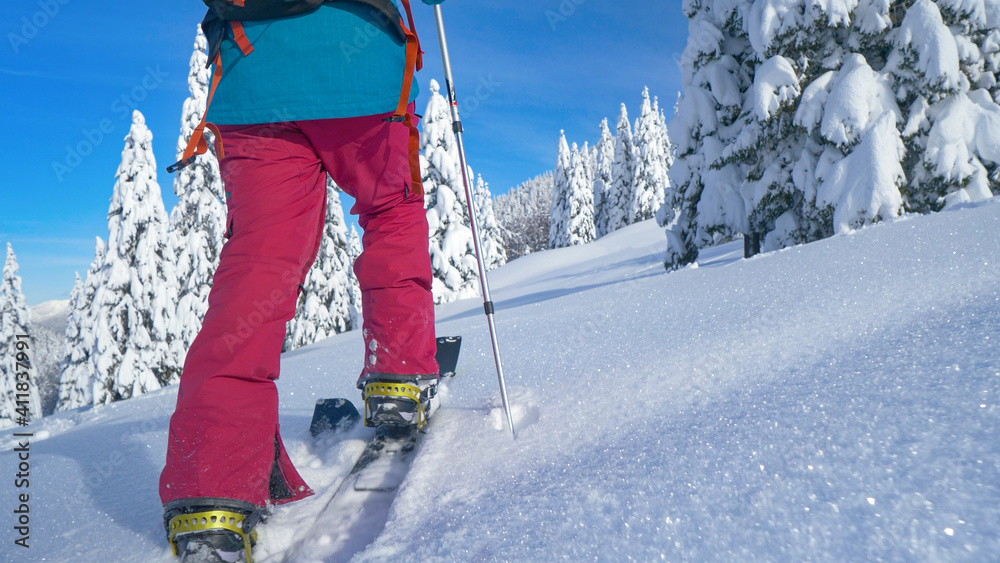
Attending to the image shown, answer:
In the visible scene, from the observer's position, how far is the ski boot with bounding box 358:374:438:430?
62.1 inches

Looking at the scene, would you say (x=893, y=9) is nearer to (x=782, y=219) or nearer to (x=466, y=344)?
(x=782, y=219)

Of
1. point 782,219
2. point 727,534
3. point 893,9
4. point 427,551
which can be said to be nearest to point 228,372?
point 427,551

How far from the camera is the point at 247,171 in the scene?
1.46 metres

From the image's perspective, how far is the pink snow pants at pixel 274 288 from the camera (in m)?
1.18

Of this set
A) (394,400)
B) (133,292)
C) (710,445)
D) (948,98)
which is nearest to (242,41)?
(394,400)

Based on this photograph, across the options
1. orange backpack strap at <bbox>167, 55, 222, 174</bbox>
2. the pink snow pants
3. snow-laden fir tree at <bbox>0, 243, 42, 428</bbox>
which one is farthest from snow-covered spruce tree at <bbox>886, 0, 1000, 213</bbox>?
snow-laden fir tree at <bbox>0, 243, 42, 428</bbox>

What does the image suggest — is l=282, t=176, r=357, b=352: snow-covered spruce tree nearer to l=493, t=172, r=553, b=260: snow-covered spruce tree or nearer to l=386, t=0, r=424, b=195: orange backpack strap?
l=386, t=0, r=424, b=195: orange backpack strap

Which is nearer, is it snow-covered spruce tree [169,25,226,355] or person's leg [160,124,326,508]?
person's leg [160,124,326,508]

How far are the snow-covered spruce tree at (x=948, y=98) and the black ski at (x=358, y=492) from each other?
826 centimetres

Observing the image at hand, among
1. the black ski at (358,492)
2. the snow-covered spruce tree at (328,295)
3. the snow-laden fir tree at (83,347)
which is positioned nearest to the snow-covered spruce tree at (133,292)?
the snow-laden fir tree at (83,347)

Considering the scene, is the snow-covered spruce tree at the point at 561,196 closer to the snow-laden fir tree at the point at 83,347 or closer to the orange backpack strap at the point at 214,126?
the snow-laden fir tree at the point at 83,347

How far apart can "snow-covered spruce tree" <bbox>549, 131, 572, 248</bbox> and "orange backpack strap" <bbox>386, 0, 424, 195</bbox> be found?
38.6 m

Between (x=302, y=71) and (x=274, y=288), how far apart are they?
66 cm

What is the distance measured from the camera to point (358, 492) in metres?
1.35
